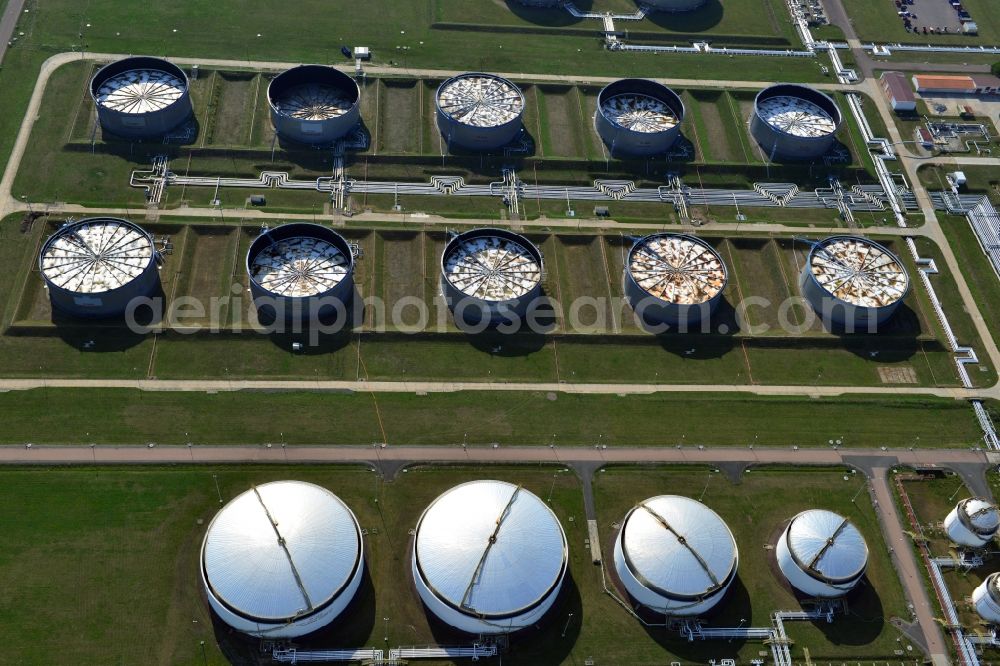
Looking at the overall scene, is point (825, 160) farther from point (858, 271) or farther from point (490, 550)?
point (490, 550)

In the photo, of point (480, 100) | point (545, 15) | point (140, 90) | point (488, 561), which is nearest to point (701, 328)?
point (488, 561)

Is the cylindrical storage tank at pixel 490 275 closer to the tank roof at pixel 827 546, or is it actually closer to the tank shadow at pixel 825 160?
the tank roof at pixel 827 546

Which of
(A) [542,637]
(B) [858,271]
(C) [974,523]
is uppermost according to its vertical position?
(B) [858,271]

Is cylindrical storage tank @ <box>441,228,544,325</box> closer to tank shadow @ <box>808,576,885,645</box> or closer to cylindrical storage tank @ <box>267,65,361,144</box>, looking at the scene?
cylindrical storage tank @ <box>267,65,361,144</box>

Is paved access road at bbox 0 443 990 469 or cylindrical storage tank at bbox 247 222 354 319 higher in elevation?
cylindrical storage tank at bbox 247 222 354 319

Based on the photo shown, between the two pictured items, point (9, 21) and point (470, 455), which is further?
point (9, 21)

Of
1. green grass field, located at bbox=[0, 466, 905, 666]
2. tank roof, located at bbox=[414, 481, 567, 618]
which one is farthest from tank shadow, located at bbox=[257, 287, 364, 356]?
tank roof, located at bbox=[414, 481, 567, 618]
